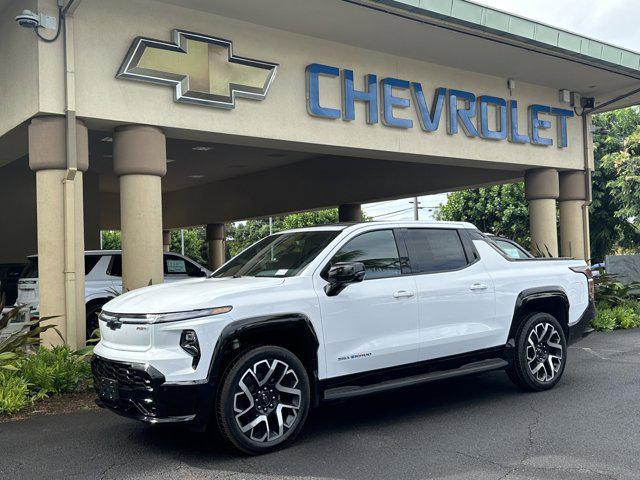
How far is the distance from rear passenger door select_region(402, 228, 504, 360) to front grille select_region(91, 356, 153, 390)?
2.51 metres

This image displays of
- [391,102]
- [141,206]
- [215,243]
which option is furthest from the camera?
[215,243]

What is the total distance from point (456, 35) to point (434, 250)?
5649 mm

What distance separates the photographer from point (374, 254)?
6.27 metres

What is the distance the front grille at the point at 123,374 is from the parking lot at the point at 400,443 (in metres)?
0.63

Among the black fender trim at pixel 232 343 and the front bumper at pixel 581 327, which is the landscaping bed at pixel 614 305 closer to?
the front bumper at pixel 581 327

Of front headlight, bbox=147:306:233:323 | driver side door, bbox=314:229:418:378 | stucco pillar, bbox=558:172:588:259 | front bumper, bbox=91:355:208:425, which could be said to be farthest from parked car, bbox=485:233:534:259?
stucco pillar, bbox=558:172:588:259

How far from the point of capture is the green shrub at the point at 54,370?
7.38 metres

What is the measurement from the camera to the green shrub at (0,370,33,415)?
22.1ft

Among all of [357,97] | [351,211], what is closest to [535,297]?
[357,97]

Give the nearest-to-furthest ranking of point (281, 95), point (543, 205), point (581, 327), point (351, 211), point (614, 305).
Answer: point (581, 327) < point (281, 95) < point (614, 305) < point (543, 205) < point (351, 211)

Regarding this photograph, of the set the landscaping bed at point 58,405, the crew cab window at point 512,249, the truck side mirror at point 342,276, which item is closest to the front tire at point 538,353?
the crew cab window at point 512,249

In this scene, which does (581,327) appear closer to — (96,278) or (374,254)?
(374,254)

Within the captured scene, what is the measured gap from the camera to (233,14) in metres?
9.66

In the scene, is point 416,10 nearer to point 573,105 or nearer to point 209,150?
point 573,105
